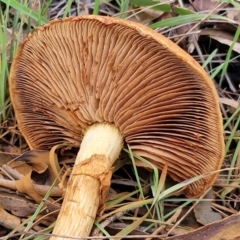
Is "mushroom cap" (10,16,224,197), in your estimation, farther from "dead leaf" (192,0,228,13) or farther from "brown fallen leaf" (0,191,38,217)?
"dead leaf" (192,0,228,13)

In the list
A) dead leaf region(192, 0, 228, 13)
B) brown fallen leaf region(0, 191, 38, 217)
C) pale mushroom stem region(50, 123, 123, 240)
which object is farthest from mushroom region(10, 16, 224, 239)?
dead leaf region(192, 0, 228, 13)

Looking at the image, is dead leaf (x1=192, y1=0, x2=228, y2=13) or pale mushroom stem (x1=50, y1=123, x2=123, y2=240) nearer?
pale mushroom stem (x1=50, y1=123, x2=123, y2=240)

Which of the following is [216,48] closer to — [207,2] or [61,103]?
[207,2]

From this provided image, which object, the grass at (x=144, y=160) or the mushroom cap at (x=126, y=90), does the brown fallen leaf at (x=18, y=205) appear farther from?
the mushroom cap at (x=126, y=90)

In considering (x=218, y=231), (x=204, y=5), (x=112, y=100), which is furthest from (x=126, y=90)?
(x=204, y=5)

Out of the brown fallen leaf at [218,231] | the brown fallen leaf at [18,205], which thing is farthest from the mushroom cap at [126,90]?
the brown fallen leaf at [18,205]
